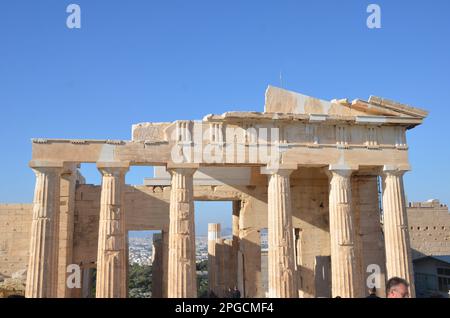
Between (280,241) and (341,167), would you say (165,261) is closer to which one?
(280,241)

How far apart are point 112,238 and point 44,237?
241cm

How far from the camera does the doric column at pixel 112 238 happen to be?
55.4 ft

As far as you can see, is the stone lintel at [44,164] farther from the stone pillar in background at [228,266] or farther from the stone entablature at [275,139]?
the stone pillar in background at [228,266]

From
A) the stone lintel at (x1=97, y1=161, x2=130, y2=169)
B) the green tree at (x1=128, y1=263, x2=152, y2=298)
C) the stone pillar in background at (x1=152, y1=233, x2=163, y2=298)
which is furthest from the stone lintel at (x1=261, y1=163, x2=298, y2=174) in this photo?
the green tree at (x1=128, y1=263, x2=152, y2=298)

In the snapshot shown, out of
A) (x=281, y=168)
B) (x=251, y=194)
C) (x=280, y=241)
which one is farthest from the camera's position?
(x=251, y=194)

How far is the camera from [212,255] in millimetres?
26828

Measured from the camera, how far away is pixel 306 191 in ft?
76.3

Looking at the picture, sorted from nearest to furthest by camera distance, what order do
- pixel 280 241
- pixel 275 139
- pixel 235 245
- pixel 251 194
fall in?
pixel 280 241 < pixel 275 139 < pixel 251 194 < pixel 235 245

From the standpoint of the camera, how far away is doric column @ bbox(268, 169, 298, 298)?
17922 mm

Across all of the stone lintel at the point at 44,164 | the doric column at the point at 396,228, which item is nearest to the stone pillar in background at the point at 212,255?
the doric column at the point at 396,228

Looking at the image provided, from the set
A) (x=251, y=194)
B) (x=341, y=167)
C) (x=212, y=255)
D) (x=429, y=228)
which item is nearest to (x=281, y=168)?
(x=341, y=167)

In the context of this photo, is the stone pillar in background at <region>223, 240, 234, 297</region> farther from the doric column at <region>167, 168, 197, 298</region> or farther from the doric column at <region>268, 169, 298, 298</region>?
the doric column at <region>167, 168, 197, 298</region>
